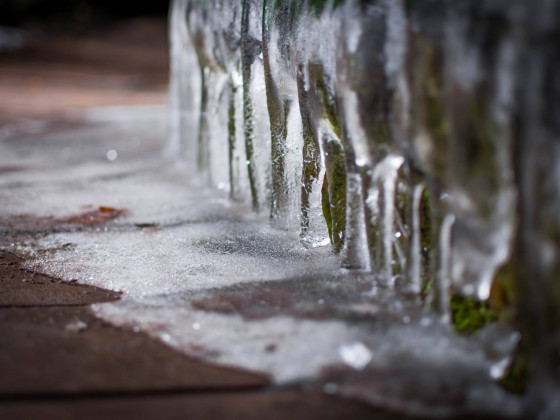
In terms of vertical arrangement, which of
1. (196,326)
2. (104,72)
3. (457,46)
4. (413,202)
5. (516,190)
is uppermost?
(457,46)

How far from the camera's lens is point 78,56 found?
13141mm

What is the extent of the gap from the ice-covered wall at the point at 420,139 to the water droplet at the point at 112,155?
4.88ft

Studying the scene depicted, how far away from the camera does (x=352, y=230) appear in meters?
1.52

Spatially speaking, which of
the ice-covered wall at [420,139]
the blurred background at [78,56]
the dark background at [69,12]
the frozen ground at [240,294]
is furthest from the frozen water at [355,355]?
the dark background at [69,12]

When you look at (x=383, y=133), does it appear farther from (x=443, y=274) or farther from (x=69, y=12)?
(x=69, y=12)

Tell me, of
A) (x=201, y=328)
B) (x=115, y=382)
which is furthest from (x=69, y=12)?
(x=115, y=382)

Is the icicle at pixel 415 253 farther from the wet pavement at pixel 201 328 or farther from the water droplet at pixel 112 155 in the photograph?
the water droplet at pixel 112 155

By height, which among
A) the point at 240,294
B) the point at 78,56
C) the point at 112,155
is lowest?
Result: the point at 78,56

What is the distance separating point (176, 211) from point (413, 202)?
1150 mm

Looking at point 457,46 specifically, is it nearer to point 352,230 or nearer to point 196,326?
point 352,230

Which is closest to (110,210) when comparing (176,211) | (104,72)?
(176,211)

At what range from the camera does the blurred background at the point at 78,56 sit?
6613mm

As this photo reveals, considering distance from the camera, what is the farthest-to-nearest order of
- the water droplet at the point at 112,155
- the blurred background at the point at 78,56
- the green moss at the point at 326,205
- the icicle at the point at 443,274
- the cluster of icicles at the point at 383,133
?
the blurred background at the point at 78,56, the water droplet at the point at 112,155, the green moss at the point at 326,205, the icicle at the point at 443,274, the cluster of icicles at the point at 383,133

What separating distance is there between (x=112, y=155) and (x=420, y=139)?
261 centimetres
